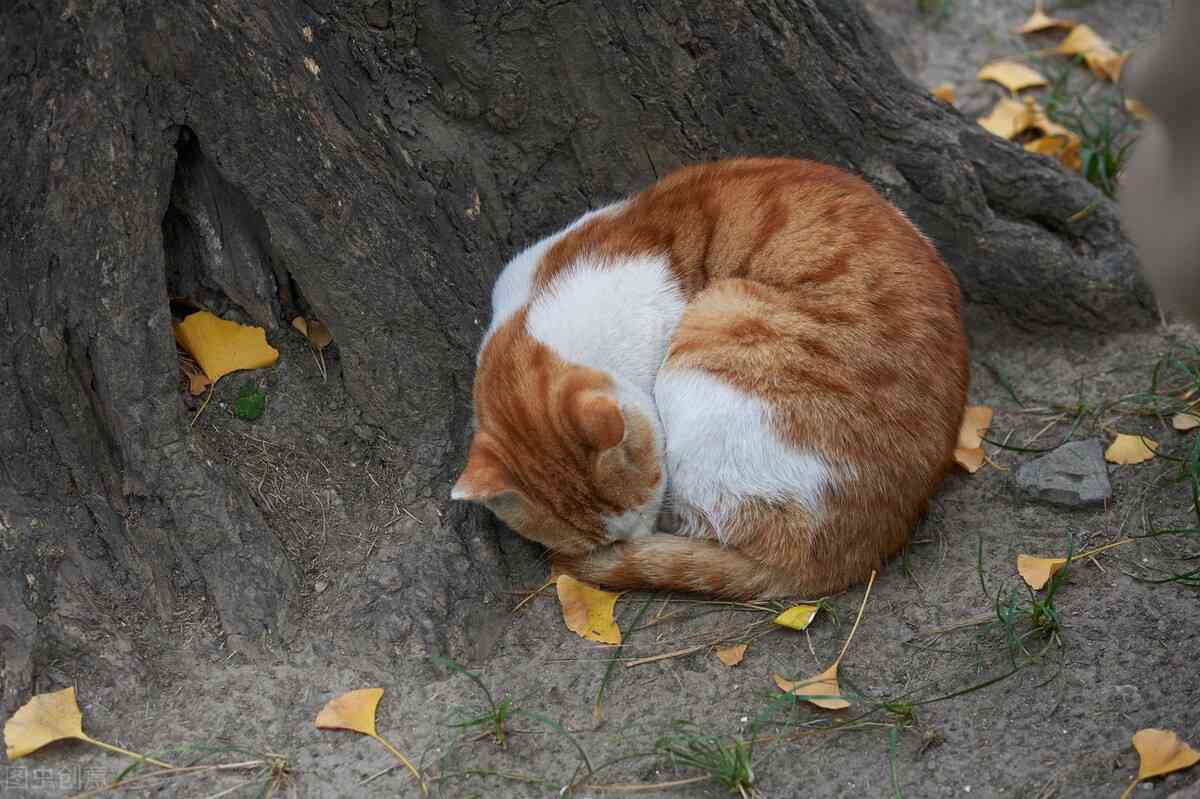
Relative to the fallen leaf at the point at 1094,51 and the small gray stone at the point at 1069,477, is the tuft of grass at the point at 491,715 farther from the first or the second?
the fallen leaf at the point at 1094,51

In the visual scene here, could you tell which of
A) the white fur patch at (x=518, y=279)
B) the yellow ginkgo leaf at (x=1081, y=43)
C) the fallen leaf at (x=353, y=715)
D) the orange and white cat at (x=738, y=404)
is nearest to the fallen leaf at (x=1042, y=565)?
the orange and white cat at (x=738, y=404)

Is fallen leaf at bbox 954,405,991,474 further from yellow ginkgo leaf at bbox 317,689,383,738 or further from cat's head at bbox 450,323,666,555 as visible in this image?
yellow ginkgo leaf at bbox 317,689,383,738

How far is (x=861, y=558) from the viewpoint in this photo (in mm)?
3168

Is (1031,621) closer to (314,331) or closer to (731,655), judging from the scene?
(731,655)

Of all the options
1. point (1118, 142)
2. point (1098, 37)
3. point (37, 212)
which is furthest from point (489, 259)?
point (1098, 37)

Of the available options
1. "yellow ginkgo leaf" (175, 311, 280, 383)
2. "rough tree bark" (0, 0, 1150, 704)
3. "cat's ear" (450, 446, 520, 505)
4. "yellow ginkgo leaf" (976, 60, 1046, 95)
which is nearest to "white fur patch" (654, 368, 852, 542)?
"cat's ear" (450, 446, 520, 505)

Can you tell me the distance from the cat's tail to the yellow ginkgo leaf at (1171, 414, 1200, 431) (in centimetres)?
143

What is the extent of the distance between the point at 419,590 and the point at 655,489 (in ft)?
2.37

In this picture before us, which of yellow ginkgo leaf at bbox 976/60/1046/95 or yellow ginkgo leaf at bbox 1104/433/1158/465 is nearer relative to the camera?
yellow ginkgo leaf at bbox 1104/433/1158/465

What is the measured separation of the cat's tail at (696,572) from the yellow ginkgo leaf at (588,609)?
0.17 ft

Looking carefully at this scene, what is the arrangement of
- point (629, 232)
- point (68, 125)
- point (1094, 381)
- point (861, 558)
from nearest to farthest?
1. point (68, 125)
2. point (861, 558)
3. point (629, 232)
4. point (1094, 381)

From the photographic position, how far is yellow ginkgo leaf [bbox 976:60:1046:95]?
17.1 feet

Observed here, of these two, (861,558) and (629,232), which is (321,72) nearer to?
(629,232)

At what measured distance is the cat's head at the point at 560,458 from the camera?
121 inches
